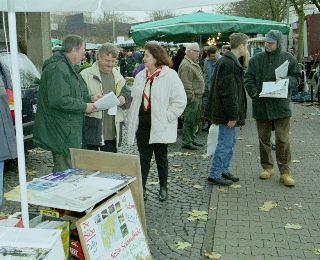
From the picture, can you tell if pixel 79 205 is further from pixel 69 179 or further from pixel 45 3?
pixel 45 3

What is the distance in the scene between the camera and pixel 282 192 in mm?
6105

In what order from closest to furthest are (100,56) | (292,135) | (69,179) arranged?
1. (69,179)
2. (100,56)
3. (292,135)

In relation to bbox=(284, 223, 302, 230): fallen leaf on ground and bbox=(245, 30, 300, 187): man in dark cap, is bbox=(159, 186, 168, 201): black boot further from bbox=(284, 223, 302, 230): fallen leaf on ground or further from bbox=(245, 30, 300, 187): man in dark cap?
bbox=(245, 30, 300, 187): man in dark cap

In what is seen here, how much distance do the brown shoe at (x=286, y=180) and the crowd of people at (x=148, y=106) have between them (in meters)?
0.01

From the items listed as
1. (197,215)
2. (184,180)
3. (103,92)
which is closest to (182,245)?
(197,215)

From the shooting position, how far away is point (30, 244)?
2828 mm

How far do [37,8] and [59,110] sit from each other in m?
1.21

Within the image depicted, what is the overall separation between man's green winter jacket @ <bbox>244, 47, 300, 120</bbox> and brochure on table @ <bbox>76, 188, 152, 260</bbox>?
3.08 m

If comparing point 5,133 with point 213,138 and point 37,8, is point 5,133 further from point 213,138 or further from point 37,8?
point 213,138

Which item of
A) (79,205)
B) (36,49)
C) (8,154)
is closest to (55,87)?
(8,154)

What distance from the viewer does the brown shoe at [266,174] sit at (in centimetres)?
666

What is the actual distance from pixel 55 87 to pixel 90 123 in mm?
901

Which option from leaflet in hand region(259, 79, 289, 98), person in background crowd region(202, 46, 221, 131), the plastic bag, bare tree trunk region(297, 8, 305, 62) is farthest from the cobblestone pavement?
bare tree trunk region(297, 8, 305, 62)

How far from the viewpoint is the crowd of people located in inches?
175
